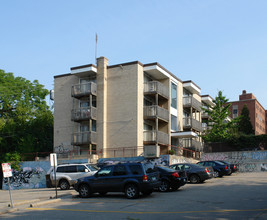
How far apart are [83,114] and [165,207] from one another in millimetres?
22012

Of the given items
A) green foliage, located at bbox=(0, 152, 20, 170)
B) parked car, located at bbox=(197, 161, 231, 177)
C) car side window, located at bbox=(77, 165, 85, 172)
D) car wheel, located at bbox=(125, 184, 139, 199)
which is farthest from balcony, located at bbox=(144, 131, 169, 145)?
car wheel, located at bbox=(125, 184, 139, 199)

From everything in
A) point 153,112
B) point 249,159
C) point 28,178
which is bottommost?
point 28,178

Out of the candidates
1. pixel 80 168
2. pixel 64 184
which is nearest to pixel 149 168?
pixel 80 168

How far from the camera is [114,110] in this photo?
116ft

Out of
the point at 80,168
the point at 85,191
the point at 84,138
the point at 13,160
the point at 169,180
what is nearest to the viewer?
the point at 85,191

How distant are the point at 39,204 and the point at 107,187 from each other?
3147 mm

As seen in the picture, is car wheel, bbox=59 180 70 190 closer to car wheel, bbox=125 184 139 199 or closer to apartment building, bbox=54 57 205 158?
apartment building, bbox=54 57 205 158

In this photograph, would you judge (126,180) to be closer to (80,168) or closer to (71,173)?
(80,168)

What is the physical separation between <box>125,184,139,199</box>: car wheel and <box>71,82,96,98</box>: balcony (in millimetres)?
18748

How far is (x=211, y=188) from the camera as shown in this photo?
806 inches

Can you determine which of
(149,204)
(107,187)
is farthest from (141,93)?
(149,204)

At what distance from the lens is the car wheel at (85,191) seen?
18578mm

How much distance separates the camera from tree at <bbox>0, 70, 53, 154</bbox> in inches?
1742

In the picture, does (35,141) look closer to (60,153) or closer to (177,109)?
(60,153)
